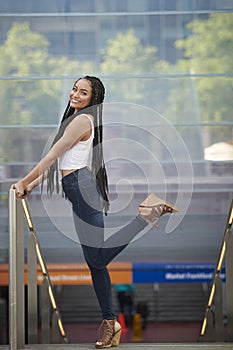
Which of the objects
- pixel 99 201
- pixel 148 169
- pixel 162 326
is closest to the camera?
pixel 99 201

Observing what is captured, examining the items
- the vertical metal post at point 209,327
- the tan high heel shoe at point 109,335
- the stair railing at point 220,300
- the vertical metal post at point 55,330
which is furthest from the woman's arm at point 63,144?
the vertical metal post at point 209,327

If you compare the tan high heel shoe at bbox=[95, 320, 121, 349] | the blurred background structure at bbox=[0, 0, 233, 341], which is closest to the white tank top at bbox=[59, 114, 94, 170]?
the tan high heel shoe at bbox=[95, 320, 121, 349]

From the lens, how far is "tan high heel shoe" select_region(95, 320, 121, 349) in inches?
180

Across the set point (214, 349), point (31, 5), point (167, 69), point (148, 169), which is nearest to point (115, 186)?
point (148, 169)

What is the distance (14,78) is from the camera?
10555 millimetres

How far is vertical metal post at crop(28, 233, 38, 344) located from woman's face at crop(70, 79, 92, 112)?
3.49ft

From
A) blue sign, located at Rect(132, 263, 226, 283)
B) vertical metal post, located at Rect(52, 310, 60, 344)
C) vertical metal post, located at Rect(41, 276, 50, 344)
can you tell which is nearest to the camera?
vertical metal post, located at Rect(41, 276, 50, 344)

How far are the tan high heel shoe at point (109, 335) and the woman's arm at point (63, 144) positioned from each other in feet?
2.52

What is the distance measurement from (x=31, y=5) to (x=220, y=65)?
2244mm

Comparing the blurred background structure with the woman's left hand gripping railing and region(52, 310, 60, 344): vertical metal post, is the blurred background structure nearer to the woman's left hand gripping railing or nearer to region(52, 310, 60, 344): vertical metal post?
region(52, 310, 60, 344): vertical metal post

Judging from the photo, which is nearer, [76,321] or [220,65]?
[220,65]

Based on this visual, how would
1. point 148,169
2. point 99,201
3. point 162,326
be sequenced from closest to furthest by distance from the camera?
point 99,201, point 148,169, point 162,326

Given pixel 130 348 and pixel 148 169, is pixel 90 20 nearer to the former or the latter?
pixel 148 169

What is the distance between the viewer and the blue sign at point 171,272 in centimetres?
1120
